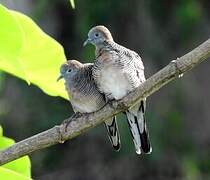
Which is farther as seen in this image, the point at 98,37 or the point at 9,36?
the point at 98,37

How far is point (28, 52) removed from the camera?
1041 millimetres

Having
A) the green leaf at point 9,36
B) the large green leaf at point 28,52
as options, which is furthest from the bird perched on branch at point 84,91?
the green leaf at point 9,36

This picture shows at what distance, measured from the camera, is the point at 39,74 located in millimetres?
1061

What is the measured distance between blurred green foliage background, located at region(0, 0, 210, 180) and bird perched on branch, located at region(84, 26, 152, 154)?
130 inches

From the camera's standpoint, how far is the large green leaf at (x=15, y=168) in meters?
0.97

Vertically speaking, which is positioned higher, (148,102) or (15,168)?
(15,168)

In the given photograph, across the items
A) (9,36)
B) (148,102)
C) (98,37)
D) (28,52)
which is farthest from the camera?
(148,102)

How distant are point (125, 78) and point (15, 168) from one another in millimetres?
813

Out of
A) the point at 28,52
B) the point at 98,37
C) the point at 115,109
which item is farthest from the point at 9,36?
the point at 98,37

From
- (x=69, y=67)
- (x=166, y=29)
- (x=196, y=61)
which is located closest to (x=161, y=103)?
(x=166, y=29)

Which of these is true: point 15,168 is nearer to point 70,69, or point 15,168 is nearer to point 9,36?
point 9,36

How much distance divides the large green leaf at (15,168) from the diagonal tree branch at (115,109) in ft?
0.03

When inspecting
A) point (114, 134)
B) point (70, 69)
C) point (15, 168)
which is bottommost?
point (114, 134)

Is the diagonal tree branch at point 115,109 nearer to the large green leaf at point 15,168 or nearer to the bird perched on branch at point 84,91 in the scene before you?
the large green leaf at point 15,168
